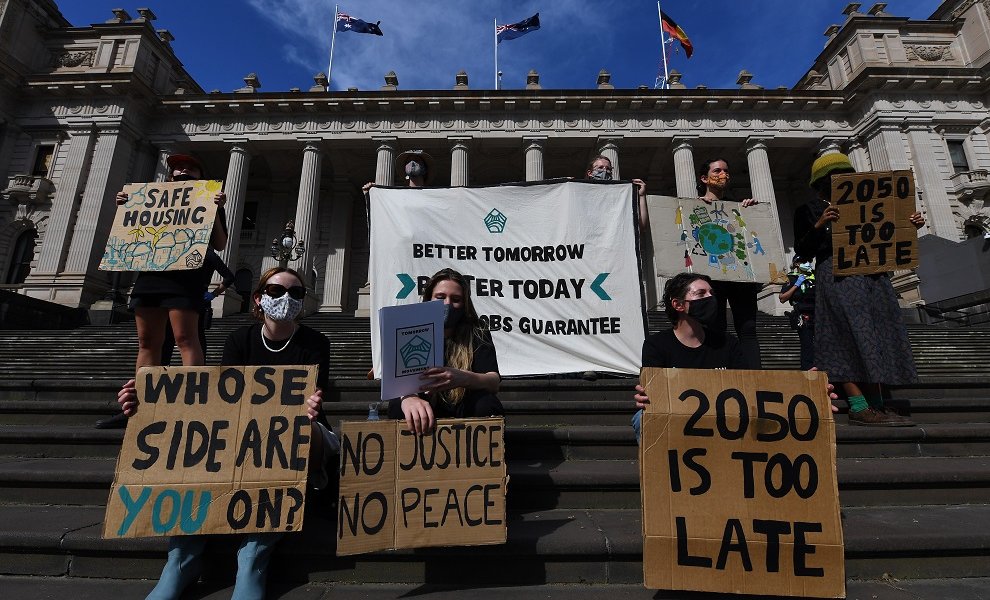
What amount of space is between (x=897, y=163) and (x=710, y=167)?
21.8 meters

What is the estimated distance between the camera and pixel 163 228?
418cm

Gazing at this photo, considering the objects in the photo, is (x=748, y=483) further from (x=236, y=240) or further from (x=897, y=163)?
(x=897, y=163)

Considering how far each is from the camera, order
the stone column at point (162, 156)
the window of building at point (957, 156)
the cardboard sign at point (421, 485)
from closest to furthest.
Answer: the cardboard sign at point (421, 485) < the window of building at point (957, 156) < the stone column at point (162, 156)

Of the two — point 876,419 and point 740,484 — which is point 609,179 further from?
point 740,484

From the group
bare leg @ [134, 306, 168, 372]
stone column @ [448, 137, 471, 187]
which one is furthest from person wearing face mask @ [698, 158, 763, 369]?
stone column @ [448, 137, 471, 187]

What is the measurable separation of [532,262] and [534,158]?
57.7 feet

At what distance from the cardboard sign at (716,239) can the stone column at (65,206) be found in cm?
2302

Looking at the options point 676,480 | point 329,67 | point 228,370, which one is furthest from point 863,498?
point 329,67

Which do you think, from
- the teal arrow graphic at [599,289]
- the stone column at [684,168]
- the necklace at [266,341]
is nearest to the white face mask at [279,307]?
the necklace at [266,341]

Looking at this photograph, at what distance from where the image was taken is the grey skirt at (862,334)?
13.0ft

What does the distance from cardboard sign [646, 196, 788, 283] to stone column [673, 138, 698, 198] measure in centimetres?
1718

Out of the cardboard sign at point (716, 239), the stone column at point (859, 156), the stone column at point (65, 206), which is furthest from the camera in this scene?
the stone column at point (859, 156)

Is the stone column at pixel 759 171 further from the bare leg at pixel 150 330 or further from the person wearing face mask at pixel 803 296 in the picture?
the bare leg at pixel 150 330

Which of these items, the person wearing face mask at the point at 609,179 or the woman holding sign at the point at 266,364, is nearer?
the woman holding sign at the point at 266,364
